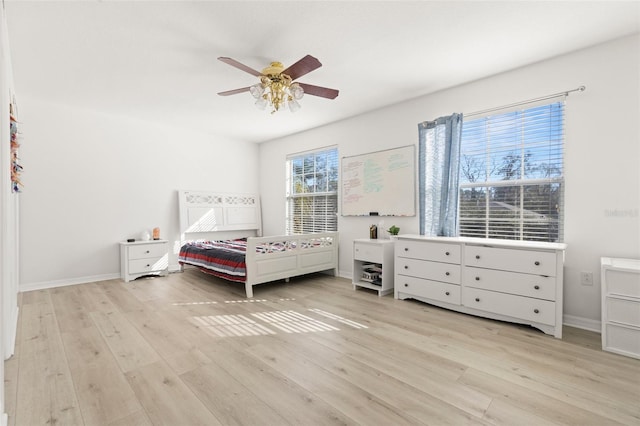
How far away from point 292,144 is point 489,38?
3.57 m

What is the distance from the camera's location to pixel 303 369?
6.43 feet

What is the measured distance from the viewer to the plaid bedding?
3.66 meters

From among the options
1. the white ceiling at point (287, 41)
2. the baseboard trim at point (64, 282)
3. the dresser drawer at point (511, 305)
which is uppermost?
the white ceiling at point (287, 41)

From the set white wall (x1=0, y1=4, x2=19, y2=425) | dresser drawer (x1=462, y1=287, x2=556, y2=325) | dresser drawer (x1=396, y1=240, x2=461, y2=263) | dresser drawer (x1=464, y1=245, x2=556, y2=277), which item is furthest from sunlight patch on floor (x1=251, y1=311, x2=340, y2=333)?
white wall (x1=0, y1=4, x2=19, y2=425)

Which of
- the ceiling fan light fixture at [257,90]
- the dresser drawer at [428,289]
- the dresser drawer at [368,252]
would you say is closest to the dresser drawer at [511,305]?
the dresser drawer at [428,289]

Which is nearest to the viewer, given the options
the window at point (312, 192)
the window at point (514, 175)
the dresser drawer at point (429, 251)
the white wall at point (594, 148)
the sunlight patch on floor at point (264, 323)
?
the white wall at point (594, 148)

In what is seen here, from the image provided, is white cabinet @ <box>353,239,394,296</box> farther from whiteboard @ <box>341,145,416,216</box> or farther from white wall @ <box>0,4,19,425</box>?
white wall @ <box>0,4,19,425</box>

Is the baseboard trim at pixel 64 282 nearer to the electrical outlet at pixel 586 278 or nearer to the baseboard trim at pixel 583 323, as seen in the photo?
the baseboard trim at pixel 583 323

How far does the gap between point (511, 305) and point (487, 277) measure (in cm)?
29

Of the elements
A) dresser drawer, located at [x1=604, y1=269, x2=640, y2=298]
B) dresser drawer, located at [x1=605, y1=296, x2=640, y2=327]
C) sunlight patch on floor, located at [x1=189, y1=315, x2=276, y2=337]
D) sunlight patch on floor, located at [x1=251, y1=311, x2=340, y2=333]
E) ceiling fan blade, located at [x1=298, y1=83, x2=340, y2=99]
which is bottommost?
sunlight patch on floor, located at [x1=251, y1=311, x2=340, y2=333]

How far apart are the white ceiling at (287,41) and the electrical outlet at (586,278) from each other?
201 cm

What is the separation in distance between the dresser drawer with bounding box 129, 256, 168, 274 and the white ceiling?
2.27 meters

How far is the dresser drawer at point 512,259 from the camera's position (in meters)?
2.47

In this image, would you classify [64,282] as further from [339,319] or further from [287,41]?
[287,41]
